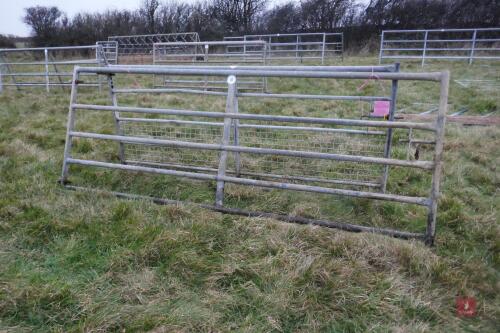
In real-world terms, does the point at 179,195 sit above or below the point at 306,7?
below

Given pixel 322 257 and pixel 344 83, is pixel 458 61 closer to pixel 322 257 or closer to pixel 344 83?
pixel 344 83

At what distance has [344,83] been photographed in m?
9.26

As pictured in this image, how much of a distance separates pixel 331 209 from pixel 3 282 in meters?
2.35

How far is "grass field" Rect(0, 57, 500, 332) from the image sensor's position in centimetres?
191

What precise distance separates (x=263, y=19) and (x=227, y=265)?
30.6 meters

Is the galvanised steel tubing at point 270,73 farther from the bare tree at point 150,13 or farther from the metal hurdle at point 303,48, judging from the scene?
the bare tree at point 150,13

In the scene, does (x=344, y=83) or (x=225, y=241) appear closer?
(x=225, y=241)

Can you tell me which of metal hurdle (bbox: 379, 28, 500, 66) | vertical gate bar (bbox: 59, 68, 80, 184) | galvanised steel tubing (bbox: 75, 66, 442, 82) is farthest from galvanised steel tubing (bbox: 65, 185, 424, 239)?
metal hurdle (bbox: 379, 28, 500, 66)

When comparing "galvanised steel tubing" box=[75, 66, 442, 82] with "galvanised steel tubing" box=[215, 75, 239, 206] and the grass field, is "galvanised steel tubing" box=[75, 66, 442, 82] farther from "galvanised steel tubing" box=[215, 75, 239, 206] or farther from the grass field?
the grass field

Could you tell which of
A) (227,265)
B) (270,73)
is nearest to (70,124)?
(270,73)

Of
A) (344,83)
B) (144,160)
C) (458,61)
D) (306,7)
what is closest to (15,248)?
(144,160)

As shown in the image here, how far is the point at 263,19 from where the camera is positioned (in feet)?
98.8

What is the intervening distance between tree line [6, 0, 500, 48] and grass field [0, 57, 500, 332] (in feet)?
65.2

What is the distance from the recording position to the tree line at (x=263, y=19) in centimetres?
2047
